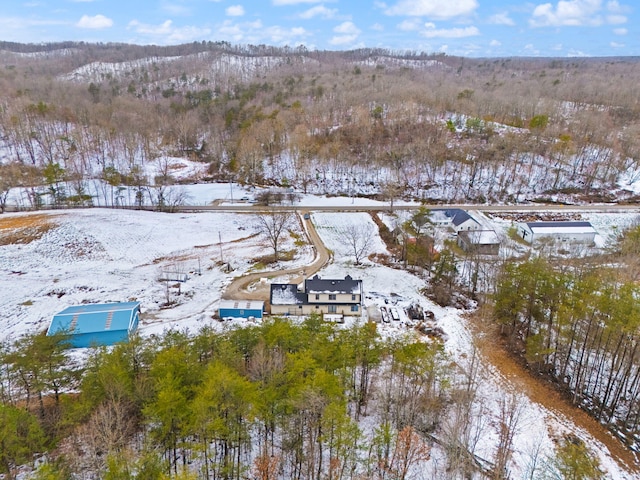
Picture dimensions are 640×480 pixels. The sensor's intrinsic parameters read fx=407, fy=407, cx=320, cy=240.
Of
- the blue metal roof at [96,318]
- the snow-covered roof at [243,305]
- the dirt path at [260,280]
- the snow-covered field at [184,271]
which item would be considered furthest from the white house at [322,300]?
the blue metal roof at [96,318]

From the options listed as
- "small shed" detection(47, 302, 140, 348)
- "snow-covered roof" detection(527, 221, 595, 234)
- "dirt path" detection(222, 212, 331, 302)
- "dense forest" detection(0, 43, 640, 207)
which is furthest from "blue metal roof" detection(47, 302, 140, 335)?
"snow-covered roof" detection(527, 221, 595, 234)

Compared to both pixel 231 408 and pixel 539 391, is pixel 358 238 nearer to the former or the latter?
pixel 539 391

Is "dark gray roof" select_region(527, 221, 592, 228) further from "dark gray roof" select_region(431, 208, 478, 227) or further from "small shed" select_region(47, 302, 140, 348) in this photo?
"small shed" select_region(47, 302, 140, 348)

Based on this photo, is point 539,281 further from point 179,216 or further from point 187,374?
point 179,216

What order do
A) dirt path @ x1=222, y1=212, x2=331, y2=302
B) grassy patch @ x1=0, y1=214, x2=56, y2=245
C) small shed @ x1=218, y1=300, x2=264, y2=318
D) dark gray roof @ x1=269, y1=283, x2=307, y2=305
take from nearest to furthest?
small shed @ x1=218, y1=300, x2=264, y2=318, dark gray roof @ x1=269, y1=283, x2=307, y2=305, dirt path @ x1=222, y1=212, x2=331, y2=302, grassy patch @ x1=0, y1=214, x2=56, y2=245

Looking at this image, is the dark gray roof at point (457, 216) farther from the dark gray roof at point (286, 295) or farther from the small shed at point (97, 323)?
the small shed at point (97, 323)

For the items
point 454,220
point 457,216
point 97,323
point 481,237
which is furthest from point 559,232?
point 97,323
